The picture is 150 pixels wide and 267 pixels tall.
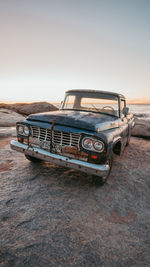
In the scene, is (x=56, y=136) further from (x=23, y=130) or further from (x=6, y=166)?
(x=6, y=166)

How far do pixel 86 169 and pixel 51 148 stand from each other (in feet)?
2.54

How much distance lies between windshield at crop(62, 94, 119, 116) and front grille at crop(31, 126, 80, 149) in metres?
1.38

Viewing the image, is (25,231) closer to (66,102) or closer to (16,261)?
(16,261)

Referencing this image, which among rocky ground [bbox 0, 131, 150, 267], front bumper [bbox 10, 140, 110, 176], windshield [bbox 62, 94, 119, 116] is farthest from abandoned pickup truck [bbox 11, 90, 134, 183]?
windshield [bbox 62, 94, 119, 116]

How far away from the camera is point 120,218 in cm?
225

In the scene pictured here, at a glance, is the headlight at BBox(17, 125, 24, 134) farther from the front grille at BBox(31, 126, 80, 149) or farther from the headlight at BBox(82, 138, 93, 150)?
the headlight at BBox(82, 138, 93, 150)

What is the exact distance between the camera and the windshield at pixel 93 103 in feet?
12.6

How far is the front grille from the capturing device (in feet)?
8.64

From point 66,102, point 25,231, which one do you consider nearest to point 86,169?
point 25,231

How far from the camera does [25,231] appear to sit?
1.88 meters

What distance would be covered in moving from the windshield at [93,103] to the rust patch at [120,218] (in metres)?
2.18

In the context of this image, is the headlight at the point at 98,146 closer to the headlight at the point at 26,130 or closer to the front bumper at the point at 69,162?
the front bumper at the point at 69,162

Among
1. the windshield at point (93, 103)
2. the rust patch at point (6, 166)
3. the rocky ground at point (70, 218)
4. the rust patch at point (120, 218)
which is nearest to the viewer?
the rocky ground at point (70, 218)

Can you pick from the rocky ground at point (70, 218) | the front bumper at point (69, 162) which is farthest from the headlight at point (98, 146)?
the rocky ground at point (70, 218)
